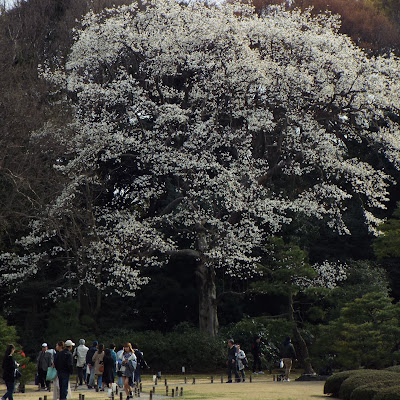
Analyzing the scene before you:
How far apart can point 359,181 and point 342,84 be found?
4284 mm

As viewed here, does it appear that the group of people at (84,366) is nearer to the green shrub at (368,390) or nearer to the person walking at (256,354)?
the green shrub at (368,390)

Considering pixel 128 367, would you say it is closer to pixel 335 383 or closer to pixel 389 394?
pixel 335 383

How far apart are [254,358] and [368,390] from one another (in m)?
A: 13.0

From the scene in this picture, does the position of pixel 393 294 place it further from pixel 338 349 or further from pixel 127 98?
pixel 127 98

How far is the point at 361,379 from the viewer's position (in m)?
16.0

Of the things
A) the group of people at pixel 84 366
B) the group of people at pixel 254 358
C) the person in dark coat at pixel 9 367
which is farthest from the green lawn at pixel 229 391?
the person in dark coat at pixel 9 367

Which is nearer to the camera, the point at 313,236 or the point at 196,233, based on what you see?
the point at 196,233

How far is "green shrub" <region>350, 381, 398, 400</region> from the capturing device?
46.4ft

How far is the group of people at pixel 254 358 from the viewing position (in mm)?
22344

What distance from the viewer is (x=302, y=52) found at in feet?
99.7

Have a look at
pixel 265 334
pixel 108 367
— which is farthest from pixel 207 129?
pixel 108 367

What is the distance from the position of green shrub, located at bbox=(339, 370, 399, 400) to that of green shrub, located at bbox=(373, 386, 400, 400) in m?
1.67

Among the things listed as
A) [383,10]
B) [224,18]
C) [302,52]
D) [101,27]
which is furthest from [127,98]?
[383,10]

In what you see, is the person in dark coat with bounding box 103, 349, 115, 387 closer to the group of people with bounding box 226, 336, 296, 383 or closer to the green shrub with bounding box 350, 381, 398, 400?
the group of people with bounding box 226, 336, 296, 383
